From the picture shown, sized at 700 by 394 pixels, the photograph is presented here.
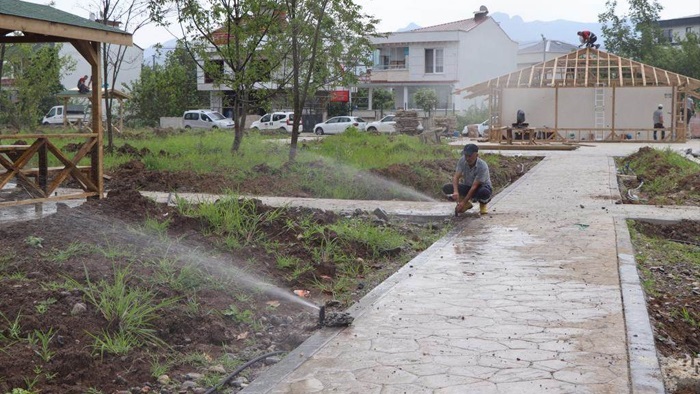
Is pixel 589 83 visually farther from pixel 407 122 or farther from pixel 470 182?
pixel 470 182

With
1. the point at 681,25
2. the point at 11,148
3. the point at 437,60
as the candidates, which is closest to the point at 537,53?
the point at 681,25

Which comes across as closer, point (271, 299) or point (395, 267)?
point (271, 299)

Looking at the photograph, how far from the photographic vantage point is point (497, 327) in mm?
6457

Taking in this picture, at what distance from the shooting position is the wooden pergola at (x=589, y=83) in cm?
3884

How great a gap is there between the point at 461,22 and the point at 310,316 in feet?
205

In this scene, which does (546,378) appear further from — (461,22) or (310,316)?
(461,22)

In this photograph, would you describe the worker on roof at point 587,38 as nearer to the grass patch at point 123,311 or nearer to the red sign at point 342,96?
the red sign at point 342,96

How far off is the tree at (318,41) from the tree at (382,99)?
32273 mm

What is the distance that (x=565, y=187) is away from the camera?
1675 cm

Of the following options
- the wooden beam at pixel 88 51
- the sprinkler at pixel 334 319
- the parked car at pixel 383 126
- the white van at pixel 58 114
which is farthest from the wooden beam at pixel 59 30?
the white van at pixel 58 114

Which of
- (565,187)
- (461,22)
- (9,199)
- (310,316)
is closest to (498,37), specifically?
(461,22)

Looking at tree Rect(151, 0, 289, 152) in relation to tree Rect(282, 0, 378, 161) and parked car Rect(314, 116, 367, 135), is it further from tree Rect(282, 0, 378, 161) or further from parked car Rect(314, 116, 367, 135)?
parked car Rect(314, 116, 367, 135)

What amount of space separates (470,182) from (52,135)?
5789 millimetres

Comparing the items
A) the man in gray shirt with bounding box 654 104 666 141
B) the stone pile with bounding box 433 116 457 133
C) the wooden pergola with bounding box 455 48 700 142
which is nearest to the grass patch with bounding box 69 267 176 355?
the wooden pergola with bounding box 455 48 700 142
